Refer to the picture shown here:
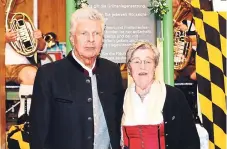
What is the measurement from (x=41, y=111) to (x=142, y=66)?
49cm

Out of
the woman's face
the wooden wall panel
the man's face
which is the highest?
the wooden wall panel

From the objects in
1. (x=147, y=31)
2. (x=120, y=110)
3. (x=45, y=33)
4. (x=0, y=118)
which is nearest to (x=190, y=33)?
(x=147, y=31)

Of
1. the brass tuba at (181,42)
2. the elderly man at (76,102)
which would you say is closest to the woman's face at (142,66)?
the elderly man at (76,102)

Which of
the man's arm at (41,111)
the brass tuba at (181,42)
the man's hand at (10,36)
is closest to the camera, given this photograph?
the man's arm at (41,111)

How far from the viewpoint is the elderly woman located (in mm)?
1698

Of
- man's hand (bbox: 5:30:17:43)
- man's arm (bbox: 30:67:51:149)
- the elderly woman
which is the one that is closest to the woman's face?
the elderly woman

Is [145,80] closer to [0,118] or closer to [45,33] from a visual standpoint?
[0,118]

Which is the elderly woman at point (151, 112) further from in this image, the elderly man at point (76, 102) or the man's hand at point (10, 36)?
the man's hand at point (10, 36)

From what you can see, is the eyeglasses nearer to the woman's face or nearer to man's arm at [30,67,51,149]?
the woman's face

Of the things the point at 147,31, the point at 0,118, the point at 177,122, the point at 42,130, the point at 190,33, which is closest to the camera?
the point at 42,130

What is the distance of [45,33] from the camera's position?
271cm

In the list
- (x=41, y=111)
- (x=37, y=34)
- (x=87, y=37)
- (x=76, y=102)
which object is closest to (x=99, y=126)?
(x=76, y=102)

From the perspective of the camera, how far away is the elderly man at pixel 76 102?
163cm

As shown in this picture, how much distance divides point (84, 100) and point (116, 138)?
0.23 metres
